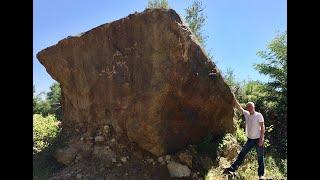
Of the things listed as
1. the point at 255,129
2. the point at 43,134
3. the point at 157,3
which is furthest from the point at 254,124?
the point at 157,3

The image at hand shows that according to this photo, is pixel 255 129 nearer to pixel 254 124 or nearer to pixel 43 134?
pixel 254 124

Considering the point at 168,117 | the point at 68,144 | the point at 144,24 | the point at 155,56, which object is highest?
the point at 144,24

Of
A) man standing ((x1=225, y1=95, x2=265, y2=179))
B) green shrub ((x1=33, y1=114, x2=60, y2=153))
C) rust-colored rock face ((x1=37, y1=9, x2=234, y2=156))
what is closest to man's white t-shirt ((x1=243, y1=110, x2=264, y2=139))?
man standing ((x1=225, y1=95, x2=265, y2=179))

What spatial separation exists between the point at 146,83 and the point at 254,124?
9.75ft

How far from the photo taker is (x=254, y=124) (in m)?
9.59

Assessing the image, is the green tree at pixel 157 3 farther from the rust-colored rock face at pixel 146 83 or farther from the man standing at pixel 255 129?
the man standing at pixel 255 129

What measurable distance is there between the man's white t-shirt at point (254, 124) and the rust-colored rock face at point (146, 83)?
1.93m

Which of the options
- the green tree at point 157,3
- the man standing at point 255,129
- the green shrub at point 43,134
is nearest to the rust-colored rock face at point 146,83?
the green shrub at point 43,134

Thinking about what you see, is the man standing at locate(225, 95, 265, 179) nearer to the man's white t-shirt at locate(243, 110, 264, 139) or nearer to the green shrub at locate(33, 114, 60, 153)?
the man's white t-shirt at locate(243, 110, 264, 139)

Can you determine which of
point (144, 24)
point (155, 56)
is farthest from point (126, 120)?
point (144, 24)

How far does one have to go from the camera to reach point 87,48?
11828 mm
